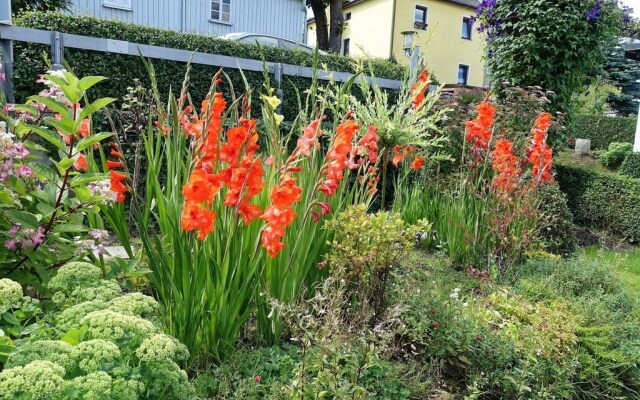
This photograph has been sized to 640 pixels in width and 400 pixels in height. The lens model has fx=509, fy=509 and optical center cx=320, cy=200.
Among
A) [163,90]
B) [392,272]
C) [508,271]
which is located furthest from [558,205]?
[163,90]

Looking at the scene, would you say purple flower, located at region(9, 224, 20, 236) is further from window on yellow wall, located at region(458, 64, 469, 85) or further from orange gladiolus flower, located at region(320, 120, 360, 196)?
window on yellow wall, located at region(458, 64, 469, 85)

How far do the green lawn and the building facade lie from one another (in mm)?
11404

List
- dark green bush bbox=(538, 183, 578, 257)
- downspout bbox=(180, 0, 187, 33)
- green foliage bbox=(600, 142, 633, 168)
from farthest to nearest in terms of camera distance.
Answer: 1. downspout bbox=(180, 0, 187, 33)
2. green foliage bbox=(600, 142, 633, 168)
3. dark green bush bbox=(538, 183, 578, 257)

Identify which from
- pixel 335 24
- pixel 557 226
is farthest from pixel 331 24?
pixel 557 226

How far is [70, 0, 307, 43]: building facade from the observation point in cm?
1408

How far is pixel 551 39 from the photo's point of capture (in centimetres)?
625

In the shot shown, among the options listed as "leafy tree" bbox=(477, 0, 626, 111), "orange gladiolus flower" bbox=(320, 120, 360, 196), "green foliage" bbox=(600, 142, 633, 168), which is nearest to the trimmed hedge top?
"leafy tree" bbox=(477, 0, 626, 111)

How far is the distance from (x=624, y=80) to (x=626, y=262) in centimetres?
2043

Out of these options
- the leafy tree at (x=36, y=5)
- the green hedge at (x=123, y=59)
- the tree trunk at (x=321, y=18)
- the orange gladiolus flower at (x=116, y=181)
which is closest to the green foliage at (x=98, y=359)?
the orange gladiolus flower at (x=116, y=181)

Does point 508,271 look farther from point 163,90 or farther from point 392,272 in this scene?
point 163,90

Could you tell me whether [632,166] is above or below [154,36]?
below

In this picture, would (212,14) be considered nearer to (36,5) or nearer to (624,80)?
(36,5)

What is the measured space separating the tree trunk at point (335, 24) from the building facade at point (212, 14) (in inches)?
79.7

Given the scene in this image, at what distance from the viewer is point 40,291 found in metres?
1.94
